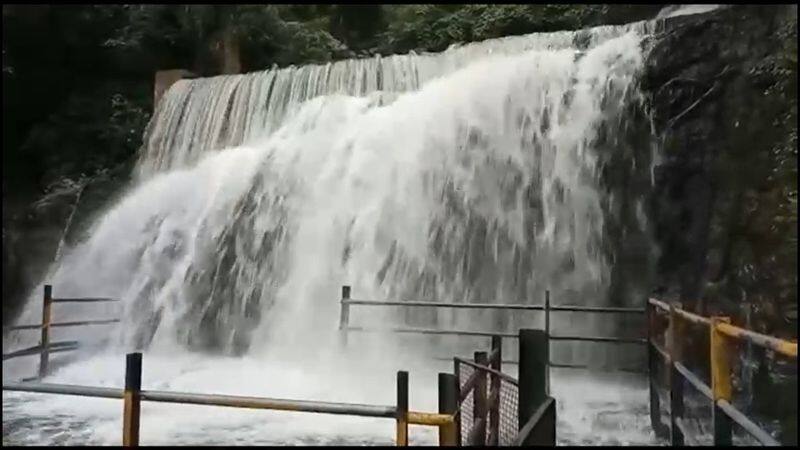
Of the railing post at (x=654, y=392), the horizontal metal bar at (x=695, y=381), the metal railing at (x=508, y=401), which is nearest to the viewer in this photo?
the metal railing at (x=508, y=401)

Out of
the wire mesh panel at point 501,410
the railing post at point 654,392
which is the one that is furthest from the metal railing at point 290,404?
the railing post at point 654,392

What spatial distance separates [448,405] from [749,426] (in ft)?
3.35

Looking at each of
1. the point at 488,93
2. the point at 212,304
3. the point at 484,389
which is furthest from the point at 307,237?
the point at 484,389

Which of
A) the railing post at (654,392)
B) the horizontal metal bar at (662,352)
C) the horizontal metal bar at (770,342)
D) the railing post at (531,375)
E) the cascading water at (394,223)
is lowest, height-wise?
the railing post at (654,392)

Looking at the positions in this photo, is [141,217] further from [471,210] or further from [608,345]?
[608,345]

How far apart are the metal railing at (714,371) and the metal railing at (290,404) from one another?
3.32ft

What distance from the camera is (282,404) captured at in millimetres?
2900

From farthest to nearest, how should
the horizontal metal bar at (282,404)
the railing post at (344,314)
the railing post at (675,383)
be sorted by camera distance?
the railing post at (344,314), the railing post at (675,383), the horizontal metal bar at (282,404)

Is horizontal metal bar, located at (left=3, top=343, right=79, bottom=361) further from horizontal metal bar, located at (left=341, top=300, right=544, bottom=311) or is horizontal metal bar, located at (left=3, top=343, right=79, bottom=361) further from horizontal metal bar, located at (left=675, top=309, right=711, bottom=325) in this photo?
horizontal metal bar, located at (left=675, top=309, right=711, bottom=325)

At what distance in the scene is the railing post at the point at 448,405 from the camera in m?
2.58

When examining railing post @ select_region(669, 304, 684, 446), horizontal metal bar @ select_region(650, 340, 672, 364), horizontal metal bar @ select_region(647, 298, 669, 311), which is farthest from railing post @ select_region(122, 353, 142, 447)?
horizontal metal bar @ select_region(647, 298, 669, 311)

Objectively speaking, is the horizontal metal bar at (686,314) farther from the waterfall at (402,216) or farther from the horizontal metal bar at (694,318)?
the waterfall at (402,216)

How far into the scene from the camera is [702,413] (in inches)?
251

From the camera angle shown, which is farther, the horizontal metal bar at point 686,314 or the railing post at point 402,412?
the horizontal metal bar at point 686,314
